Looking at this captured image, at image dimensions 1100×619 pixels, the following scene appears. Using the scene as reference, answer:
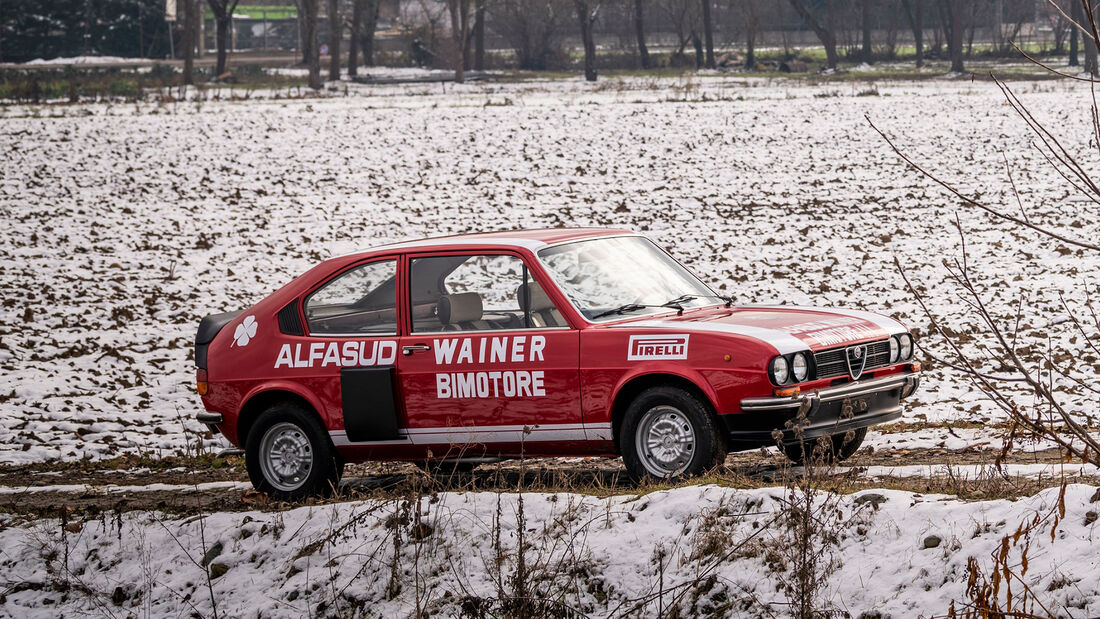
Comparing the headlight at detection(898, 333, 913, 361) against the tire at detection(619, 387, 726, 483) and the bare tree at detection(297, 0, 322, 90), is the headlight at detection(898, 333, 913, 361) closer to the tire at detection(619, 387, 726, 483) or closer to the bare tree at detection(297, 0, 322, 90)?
the tire at detection(619, 387, 726, 483)

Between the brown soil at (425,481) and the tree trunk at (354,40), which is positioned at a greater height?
the tree trunk at (354,40)

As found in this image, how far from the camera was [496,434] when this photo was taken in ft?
24.6

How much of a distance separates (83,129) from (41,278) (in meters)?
13.6

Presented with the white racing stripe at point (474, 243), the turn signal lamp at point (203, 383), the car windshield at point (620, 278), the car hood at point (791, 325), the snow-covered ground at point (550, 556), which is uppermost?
the white racing stripe at point (474, 243)

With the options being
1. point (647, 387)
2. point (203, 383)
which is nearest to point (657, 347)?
point (647, 387)

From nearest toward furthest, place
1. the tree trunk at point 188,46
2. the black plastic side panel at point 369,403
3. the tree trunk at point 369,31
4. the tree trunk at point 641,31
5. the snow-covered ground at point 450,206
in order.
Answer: the black plastic side panel at point 369,403 < the snow-covered ground at point 450,206 < the tree trunk at point 188,46 < the tree trunk at point 641,31 < the tree trunk at point 369,31

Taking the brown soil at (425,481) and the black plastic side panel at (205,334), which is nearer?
the brown soil at (425,481)

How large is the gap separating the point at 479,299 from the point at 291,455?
1572mm

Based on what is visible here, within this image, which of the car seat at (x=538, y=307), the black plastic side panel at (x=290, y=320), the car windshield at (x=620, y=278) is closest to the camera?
the car seat at (x=538, y=307)

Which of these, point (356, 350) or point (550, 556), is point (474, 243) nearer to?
point (356, 350)

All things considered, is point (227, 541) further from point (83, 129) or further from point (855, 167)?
point (83, 129)

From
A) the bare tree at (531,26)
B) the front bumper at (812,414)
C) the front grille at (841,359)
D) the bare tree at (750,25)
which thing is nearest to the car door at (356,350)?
the front bumper at (812,414)

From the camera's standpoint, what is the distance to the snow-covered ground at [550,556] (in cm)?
548

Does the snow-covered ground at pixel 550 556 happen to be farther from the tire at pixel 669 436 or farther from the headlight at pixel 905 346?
the headlight at pixel 905 346
